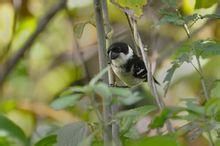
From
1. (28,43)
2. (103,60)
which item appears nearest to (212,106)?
(103,60)

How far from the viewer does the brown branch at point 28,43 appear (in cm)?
416

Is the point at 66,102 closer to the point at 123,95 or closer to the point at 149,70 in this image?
the point at 123,95

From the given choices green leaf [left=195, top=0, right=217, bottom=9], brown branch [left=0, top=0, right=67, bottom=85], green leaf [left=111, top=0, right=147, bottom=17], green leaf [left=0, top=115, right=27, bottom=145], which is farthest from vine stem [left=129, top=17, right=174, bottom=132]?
brown branch [left=0, top=0, right=67, bottom=85]

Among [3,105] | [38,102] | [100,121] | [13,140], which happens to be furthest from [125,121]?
[38,102]

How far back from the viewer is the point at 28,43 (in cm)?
425

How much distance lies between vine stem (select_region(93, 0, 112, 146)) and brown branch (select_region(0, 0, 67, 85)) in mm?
2365

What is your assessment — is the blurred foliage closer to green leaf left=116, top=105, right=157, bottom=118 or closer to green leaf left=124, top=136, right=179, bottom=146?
green leaf left=116, top=105, right=157, bottom=118

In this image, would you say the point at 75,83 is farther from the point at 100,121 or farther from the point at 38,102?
the point at 100,121

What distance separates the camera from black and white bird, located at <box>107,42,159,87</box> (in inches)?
123

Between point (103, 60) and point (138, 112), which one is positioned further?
point (103, 60)

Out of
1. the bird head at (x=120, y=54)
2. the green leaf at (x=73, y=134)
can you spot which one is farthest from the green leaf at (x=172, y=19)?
the bird head at (x=120, y=54)

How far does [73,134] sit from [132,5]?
586 mm

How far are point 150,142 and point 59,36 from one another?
369 centimetres

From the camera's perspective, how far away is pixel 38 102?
467 centimetres
